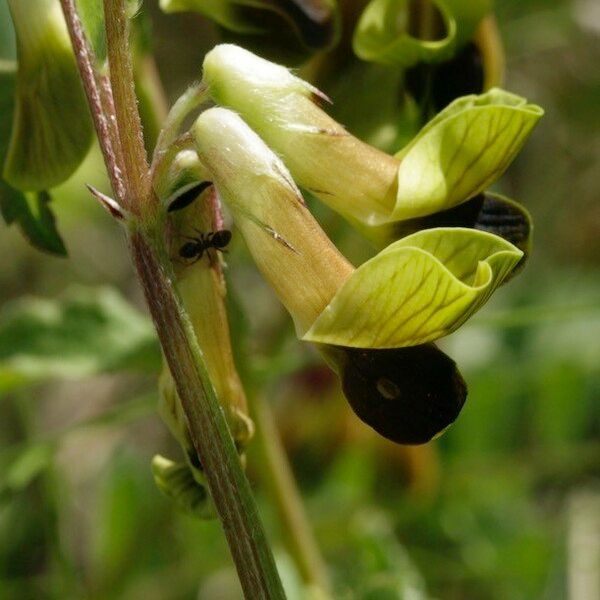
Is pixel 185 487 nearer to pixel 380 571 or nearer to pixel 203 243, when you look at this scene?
pixel 203 243

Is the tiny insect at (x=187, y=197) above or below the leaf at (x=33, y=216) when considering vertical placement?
above

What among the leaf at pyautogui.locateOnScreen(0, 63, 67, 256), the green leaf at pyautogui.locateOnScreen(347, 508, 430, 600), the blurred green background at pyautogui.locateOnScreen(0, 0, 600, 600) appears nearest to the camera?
the leaf at pyautogui.locateOnScreen(0, 63, 67, 256)

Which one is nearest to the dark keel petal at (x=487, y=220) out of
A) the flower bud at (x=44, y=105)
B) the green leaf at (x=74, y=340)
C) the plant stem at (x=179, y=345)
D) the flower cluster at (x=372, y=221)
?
the flower cluster at (x=372, y=221)

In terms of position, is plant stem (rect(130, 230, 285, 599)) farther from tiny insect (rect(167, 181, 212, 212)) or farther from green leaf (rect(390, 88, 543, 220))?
green leaf (rect(390, 88, 543, 220))

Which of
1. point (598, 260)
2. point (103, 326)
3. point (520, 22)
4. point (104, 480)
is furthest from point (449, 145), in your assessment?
point (598, 260)

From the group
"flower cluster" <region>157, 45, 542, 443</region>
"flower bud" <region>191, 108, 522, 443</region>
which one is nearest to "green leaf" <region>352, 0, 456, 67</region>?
"flower cluster" <region>157, 45, 542, 443</region>

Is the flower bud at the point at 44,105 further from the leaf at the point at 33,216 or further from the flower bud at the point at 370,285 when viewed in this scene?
the flower bud at the point at 370,285

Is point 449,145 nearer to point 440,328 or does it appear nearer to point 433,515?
point 440,328
